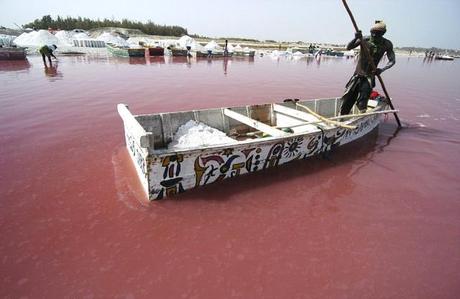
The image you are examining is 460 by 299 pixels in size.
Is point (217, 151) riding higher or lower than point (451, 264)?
higher

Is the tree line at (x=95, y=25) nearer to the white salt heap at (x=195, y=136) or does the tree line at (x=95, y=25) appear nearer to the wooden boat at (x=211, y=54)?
the wooden boat at (x=211, y=54)

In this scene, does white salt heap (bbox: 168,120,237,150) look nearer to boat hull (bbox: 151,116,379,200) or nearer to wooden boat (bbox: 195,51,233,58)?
boat hull (bbox: 151,116,379,200)

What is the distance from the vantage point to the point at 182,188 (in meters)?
4.36

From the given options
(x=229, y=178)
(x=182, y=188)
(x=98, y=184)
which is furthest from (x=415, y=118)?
(x=98, y=184)

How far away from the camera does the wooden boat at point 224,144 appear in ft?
12.9

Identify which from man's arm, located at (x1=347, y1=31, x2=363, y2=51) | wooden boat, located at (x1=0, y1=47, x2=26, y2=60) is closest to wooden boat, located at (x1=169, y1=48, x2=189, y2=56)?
wooden boat, located at (x1=0, y1=47, x2=26, y2=60)

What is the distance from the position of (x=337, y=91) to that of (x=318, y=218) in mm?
12762

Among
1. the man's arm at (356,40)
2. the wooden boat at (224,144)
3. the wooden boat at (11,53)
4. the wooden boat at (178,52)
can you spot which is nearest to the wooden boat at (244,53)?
the wooden boat at (178,52)

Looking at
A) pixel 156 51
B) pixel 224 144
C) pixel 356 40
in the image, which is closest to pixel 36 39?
pixel 156 51

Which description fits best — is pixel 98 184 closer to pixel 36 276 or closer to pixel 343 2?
pixel 36 276

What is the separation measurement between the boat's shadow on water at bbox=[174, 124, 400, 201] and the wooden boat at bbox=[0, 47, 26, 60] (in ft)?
83.5

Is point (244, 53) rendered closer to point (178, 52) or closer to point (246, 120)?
point (178, 52)

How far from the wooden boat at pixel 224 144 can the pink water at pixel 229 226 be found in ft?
1.03

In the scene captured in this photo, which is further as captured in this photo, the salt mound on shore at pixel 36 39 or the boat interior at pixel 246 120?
the salt mound on shore at pixel 36 39
